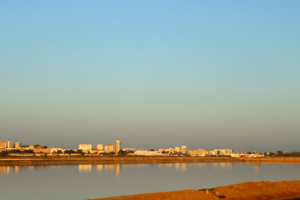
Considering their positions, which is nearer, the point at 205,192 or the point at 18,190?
the point at 205,192

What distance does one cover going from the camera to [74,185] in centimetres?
3341

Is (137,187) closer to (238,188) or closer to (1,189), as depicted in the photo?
(238,188)

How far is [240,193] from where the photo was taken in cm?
2661

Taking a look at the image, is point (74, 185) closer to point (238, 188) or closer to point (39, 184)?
point (39, 184)

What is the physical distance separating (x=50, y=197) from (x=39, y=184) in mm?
8684

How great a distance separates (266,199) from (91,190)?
44.6 feet

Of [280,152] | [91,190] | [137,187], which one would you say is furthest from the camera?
[280,152]

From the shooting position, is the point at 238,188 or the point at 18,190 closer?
the point at 238,188

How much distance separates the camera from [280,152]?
6929 inches

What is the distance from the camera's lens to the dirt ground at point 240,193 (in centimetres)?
2409

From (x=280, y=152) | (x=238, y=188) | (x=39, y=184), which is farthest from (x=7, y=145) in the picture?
(x=238, y=188)

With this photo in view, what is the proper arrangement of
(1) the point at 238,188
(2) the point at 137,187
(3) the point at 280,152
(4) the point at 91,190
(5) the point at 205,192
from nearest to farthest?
1. (5) the point at 205,192
2. (1) the point at 238,188
3. (4) the point at 91,190
4. (2) the point at 137,187
5. (3) the point at 280,152

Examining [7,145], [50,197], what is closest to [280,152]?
[7,145]

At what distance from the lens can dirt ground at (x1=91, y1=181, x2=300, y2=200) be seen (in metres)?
24.1
